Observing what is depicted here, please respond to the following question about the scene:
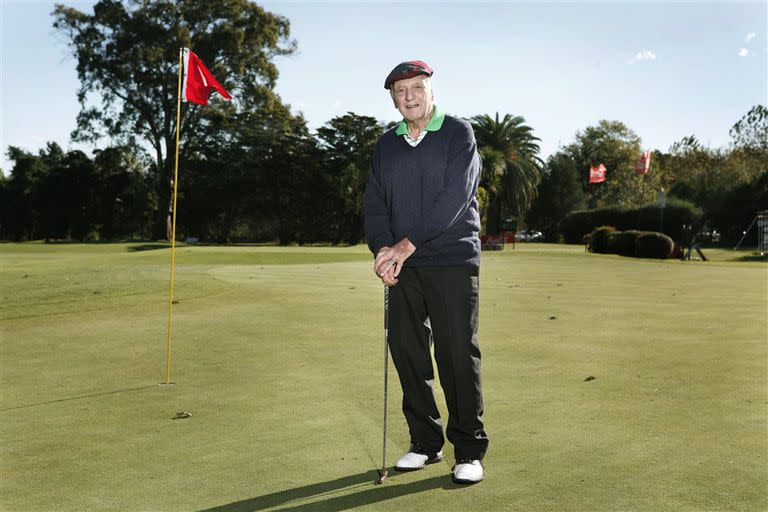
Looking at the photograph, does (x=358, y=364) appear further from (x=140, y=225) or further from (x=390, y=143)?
(x=140, y=225)

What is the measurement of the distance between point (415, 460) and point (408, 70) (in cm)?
219

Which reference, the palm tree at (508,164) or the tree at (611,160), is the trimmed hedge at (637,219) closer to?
the palm tree at (508,164)

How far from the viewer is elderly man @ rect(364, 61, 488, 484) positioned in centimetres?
465

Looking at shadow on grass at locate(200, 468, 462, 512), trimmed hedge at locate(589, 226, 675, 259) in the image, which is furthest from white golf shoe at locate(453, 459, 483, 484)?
trimmed hedge at locate(589, 226, 675, 259)

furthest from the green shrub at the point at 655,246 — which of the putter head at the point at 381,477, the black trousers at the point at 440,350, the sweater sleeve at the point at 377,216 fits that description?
the putter head at the point at 381,477

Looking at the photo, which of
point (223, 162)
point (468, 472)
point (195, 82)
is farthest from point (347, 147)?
point (468, 472)

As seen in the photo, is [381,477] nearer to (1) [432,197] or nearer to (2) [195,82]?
(1) [432,197]

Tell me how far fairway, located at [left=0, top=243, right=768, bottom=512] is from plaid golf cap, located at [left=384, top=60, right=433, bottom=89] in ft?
7.21

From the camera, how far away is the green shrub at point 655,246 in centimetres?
3716

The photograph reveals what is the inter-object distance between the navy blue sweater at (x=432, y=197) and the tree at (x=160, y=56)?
57.9 meters

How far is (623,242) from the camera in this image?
134ft

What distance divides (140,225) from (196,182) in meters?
6.64

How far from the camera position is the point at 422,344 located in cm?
492

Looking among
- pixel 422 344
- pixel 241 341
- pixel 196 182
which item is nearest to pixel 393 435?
pixel 422 344
